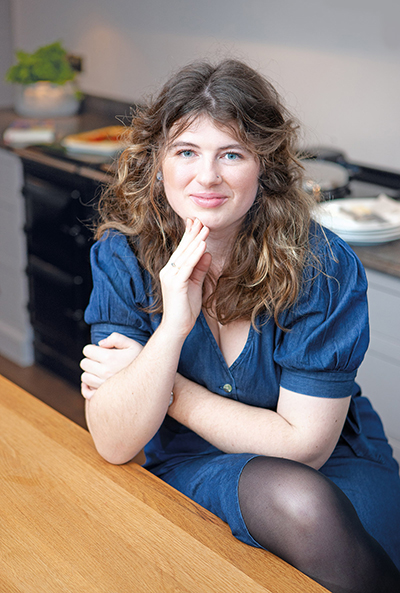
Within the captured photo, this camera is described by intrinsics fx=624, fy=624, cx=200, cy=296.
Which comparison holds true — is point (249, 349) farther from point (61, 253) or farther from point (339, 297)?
point (61, 253)

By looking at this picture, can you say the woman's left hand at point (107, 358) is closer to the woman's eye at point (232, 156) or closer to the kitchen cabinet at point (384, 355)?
the woman's eye at point (232, 156)

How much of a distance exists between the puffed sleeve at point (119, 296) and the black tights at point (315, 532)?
40 centimetres

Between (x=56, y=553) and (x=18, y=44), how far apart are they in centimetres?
335

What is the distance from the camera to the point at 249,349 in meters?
1.20

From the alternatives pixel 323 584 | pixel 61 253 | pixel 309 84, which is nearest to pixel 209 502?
pixel 323 584

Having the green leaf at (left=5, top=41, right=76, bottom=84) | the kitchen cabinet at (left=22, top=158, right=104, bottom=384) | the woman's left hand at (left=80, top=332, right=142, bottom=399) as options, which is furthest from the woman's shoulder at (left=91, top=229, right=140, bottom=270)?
the green leaf at (left=5, top=41, right=76, bottom=84)

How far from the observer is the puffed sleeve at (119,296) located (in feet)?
3.92

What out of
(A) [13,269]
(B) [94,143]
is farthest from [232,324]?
(A) [13,269]

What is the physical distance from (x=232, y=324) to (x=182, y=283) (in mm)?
226

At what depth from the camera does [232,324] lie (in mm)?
1237

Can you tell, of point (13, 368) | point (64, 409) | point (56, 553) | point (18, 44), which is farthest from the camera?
point (18, 44)

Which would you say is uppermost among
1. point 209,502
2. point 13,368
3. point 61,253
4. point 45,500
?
point 45,500

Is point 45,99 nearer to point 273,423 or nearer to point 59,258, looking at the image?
point 59,258

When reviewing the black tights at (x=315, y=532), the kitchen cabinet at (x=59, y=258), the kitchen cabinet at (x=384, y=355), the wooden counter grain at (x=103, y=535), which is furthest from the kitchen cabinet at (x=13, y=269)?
the black tights at (x=315, y=532)
